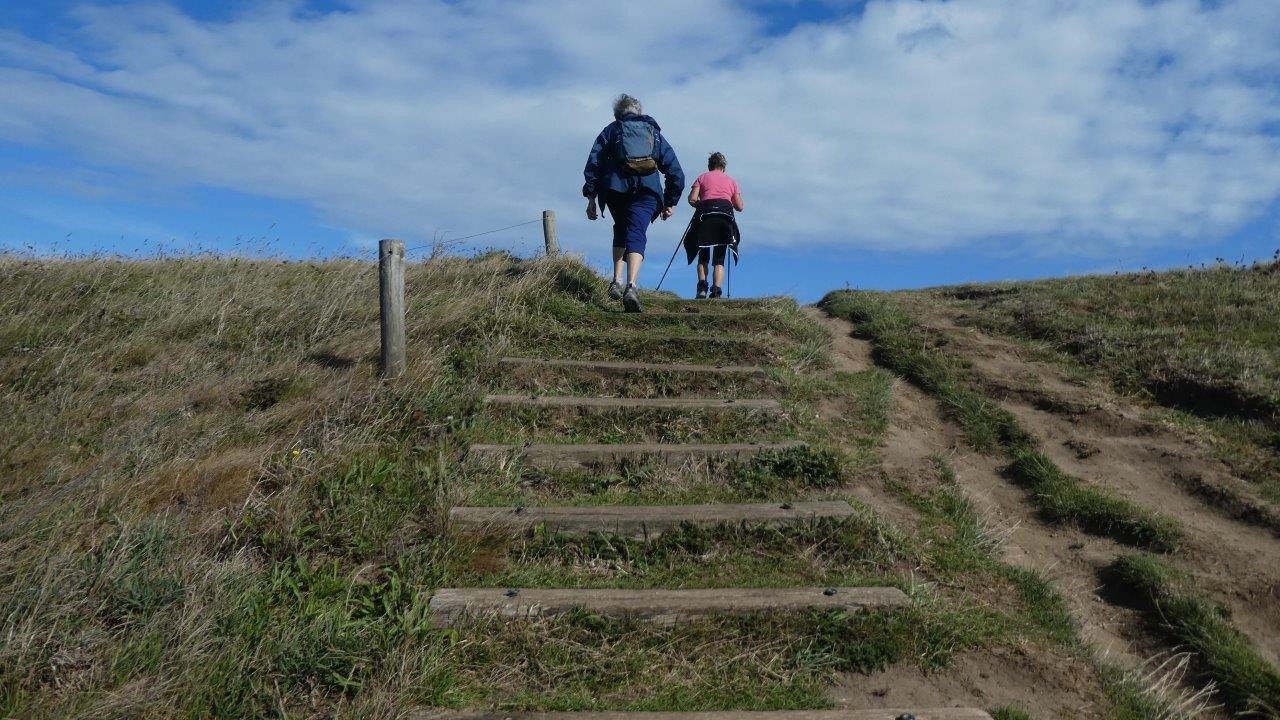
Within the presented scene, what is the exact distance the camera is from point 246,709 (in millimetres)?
2971

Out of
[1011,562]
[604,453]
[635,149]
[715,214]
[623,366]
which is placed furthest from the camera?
[715,214]

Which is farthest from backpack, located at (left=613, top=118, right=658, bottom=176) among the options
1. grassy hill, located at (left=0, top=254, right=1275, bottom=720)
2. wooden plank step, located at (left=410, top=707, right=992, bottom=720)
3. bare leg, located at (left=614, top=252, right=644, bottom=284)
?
wooden plank step, located at (left=410, top=707, right=992, bottom=720)

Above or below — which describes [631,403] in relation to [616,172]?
below

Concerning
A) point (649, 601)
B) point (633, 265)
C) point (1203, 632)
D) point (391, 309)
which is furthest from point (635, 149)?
point (1203, 632)

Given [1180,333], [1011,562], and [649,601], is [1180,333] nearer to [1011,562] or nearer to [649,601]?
[1011,562]

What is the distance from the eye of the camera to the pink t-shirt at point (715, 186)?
1037 centimetres

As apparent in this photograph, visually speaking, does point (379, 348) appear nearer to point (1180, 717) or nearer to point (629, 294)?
point (629, 294)

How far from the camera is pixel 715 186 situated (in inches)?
409

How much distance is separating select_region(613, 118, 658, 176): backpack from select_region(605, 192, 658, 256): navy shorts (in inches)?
10.6

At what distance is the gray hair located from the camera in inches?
333

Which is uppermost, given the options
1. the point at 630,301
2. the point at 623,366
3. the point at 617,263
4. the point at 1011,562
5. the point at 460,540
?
the point at 617,263

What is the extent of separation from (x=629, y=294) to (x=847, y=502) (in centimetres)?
399

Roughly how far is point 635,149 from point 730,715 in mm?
6099

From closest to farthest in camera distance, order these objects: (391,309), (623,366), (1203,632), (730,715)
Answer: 1. (730,715)
2. (1203,632)
3. (391,309)
4. (623,366)
